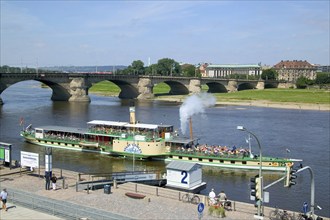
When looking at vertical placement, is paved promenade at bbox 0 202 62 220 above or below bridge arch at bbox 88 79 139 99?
below

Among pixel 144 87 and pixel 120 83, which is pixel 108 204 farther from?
pixel 120 83

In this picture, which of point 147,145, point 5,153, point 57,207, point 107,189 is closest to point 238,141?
point 147,145

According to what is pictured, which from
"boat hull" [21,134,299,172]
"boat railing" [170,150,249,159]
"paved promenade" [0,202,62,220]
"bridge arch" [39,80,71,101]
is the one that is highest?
"bridge arch" [39,80,71,101]

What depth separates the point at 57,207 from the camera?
80.0 feet

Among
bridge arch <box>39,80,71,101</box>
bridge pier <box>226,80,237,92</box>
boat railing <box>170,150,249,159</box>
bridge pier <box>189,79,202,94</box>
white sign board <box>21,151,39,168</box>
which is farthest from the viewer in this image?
bridge pier <box>226,80,237,92</box>

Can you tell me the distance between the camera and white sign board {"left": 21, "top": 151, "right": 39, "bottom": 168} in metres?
33.3

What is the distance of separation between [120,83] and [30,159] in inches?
4646

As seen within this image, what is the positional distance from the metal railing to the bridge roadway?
9141 cm

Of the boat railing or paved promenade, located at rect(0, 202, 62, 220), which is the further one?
the boat railing

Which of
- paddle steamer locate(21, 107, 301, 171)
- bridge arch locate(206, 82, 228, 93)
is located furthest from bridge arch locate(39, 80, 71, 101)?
paddle steamer locate(21, 107, 301, 171)

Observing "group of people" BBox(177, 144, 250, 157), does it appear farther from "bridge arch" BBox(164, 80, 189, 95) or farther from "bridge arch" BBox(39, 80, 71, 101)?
"bridge arch" BBox(164, 80, 189, 95)

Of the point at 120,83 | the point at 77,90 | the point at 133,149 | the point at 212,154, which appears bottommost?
the point at 212,154

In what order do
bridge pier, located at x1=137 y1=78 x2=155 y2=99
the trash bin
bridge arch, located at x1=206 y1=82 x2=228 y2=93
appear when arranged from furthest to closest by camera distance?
bridge arch, located at x1=206 y1=82 x2=228 y2=93
bridge pier, located at x1=137 y1=78 x2=155 y2=99
the trash bin

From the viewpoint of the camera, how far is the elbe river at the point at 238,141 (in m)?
38.8
